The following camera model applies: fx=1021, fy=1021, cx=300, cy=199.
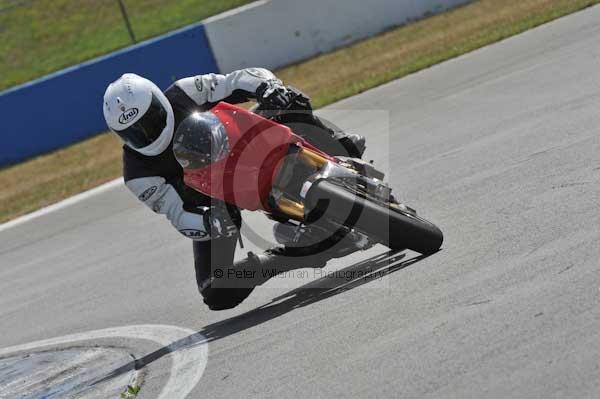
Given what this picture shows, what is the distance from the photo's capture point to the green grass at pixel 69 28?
2095 centimetres

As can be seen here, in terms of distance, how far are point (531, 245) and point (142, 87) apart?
105 inches

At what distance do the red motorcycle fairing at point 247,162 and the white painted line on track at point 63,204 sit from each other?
7723 millimetres

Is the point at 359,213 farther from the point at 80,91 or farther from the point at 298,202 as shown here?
the point at 80,91

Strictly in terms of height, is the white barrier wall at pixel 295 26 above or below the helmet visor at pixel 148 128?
below

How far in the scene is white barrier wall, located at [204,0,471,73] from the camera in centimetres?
1920

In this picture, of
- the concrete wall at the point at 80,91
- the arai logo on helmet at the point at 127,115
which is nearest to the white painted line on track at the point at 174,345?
the arai logo on helmet at the point at 127,115

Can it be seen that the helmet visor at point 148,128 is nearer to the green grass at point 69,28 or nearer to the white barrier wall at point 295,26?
the white barrier wall at point 295,26

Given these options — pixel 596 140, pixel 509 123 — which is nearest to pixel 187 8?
pixel 509 123

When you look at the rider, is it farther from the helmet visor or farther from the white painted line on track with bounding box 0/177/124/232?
the white painted line on track with bounding box 0/177/124/232

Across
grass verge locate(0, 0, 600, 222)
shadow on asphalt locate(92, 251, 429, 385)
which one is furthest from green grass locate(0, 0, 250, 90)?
shadow on asphalt locate(92, 251, 429, 385)

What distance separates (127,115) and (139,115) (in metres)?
0.08

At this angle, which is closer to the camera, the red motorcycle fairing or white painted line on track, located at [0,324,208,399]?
white painted line on track, located at [0,324,208,399]

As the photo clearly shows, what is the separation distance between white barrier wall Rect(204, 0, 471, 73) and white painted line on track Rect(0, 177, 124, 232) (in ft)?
19.1

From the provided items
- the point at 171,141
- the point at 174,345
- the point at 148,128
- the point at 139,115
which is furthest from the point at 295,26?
the point at 174,345
